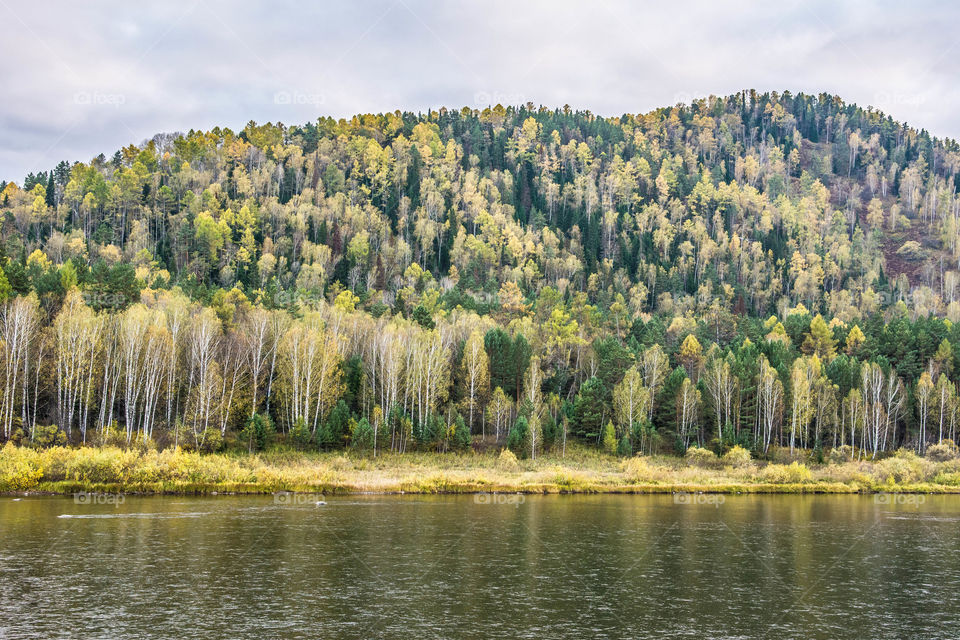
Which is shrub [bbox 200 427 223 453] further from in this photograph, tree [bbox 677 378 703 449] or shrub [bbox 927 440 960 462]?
shrub [bbox 927 440 960 462]

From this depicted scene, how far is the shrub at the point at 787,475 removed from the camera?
259 feet

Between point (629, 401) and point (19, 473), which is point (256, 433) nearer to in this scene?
point (19, 473)

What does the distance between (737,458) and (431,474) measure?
37973 mm

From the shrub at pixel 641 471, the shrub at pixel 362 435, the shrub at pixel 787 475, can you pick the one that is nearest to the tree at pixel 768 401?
the shrub at pixel 787 475

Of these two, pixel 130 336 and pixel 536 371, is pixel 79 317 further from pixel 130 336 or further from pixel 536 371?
pixel 536 371

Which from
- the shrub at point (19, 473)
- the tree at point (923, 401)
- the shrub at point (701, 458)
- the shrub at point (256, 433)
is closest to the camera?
the shrub at point (19, 473)

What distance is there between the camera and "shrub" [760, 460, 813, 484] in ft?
259

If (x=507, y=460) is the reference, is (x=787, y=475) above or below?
below

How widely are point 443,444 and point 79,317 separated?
4185 cm

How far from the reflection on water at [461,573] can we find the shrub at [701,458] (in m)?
32.5

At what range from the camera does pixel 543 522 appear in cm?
5069

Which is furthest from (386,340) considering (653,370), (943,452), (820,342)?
(820,342)

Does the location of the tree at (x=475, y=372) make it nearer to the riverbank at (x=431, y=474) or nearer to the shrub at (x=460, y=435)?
the shrub at (x=460, y=435)

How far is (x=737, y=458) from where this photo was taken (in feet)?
287
